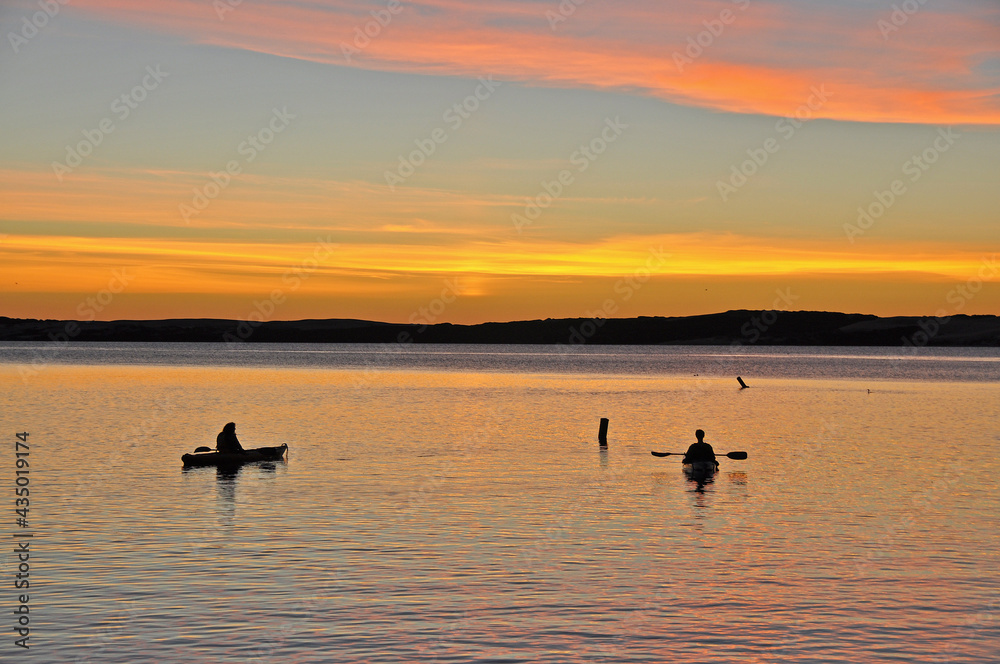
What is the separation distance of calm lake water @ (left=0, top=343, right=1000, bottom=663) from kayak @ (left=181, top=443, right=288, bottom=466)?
57 cm

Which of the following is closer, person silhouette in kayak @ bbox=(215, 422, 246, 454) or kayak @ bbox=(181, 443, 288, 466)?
kayak @ bbox=(181, 443, 288, 466)

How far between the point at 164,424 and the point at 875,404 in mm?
57088

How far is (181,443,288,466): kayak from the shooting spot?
41.3 m

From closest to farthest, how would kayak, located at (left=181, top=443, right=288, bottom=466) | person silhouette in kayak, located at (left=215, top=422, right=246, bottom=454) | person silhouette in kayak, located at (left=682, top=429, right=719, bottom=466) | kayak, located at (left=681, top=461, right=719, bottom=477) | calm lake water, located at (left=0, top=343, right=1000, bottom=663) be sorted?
calm lake water, located at (left=0, top=343, right=1000, bottom=663)
kayak, located at (left=681, top=461, right=719, bottom=477)
person silhouette in kayak, located at (left=682, top=429, right=719, bottom=466)
kayak, located at (left=181, top=443, right=288, bottom=466)
person silhouette in kayak, located at (left=215, top=422, right=246, bottom=454)

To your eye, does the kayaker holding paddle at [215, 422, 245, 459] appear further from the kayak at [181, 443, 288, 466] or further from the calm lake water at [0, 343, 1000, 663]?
the calm lake water at [0, 343, 1000, 663]

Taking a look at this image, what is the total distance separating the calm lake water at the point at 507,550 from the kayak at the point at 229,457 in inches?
22.5

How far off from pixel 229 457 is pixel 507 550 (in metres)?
20.5

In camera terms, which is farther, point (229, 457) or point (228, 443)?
point (228, 443)

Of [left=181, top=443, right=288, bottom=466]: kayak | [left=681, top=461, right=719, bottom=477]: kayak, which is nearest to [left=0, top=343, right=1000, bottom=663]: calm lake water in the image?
[left=181, top=443, right=288, bottom=466]: kayak

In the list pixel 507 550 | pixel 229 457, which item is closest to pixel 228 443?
pixel 229 457

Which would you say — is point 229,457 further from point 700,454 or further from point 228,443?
point 700,454

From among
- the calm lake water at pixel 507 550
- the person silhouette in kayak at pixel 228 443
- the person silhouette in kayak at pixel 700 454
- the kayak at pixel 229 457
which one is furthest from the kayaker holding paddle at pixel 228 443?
the person silhouette in kayak at pixel 700 454

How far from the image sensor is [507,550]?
24.7 meters

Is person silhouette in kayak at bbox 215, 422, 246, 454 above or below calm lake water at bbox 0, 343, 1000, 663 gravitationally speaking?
above
